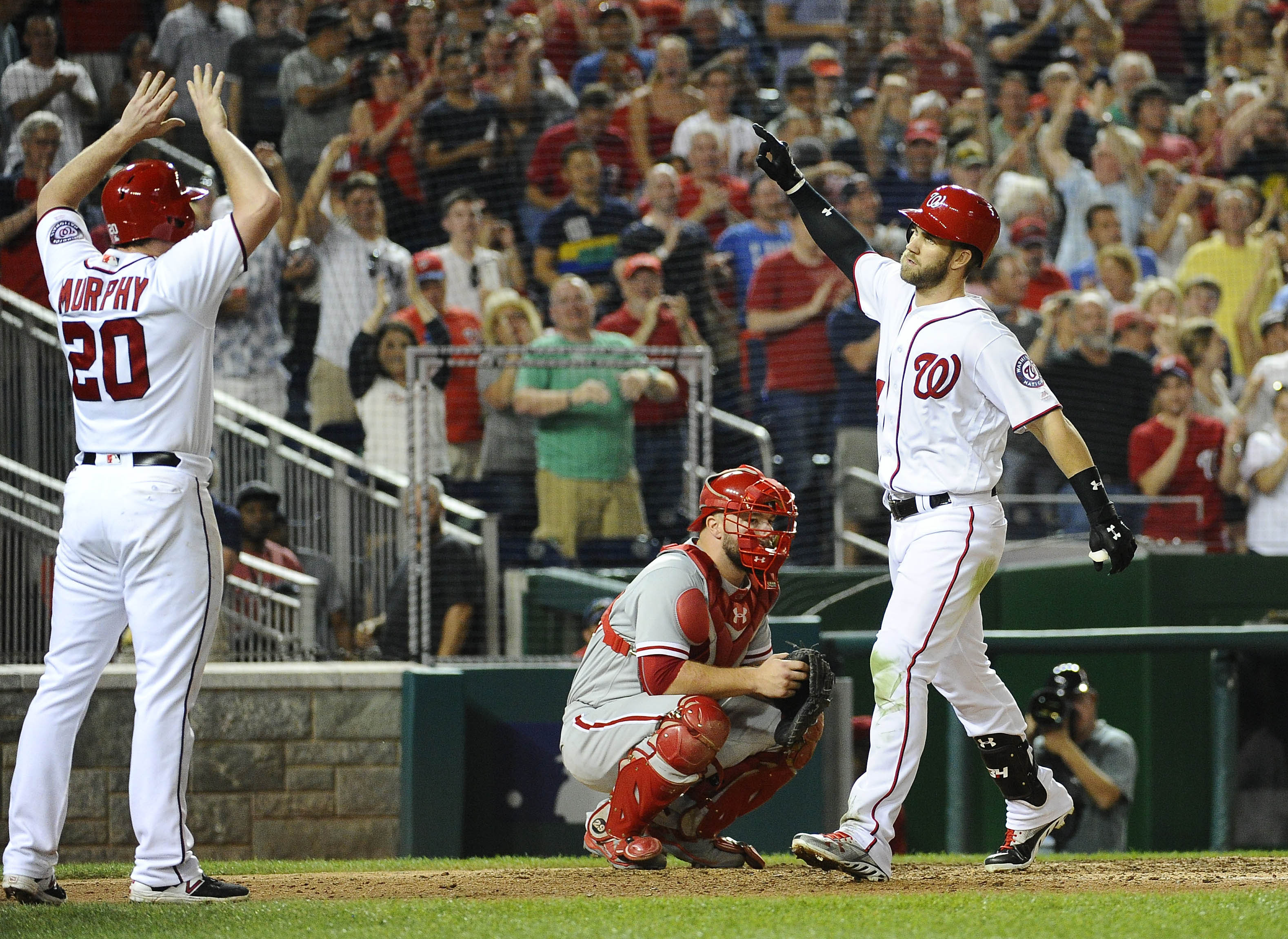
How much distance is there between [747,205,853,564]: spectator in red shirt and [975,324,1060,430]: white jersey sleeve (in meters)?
4.74

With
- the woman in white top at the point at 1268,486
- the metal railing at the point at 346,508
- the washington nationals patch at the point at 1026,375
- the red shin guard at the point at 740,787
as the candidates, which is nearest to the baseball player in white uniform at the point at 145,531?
the red shin guard at the point at 740,787

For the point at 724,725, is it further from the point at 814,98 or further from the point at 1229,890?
the point at 814,98

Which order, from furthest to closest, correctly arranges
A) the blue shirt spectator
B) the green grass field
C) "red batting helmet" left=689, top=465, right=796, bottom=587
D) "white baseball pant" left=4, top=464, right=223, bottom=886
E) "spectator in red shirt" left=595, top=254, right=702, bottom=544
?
the blue shirt spectator < "spectator in red shirt" left=595, top=254, right=702, bottom=544 < "red batting helmet" left=689, top=465, right=796, bottom=587 < "white baseball pant" left=4, top=464, right=223, bottom=886 < the green grass field

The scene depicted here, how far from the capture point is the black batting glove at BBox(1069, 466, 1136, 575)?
4324 millimetres

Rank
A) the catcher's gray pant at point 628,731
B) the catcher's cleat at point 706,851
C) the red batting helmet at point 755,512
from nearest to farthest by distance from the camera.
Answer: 1. the red batting helmet at point 755,512
2. the catcher's gray pant at point 628,731
3. the catcher's cleat at point 706,851

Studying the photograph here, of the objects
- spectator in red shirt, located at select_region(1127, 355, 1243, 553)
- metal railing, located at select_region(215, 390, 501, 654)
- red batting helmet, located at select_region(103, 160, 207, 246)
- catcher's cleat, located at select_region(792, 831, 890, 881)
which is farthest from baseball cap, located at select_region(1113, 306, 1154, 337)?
red batting helmet, located at select_region(103, 160, 207, 246)

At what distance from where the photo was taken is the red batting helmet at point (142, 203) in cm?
433

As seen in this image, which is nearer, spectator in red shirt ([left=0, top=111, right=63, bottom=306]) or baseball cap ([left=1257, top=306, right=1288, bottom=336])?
spectator in red shirt ([left=0, top=111, right=63, bottom=306])

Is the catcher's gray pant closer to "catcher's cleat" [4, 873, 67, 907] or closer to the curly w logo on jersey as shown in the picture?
the curly w logo on jersey

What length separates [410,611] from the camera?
717 cm

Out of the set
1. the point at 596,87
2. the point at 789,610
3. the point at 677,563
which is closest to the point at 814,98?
the point at 596,87

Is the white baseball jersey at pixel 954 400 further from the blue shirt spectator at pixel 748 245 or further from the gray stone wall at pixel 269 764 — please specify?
the blue shirt spectator at pixel 748 245

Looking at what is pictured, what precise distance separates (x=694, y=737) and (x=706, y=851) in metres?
0.52

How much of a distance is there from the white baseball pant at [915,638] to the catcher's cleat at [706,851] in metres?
0.57
